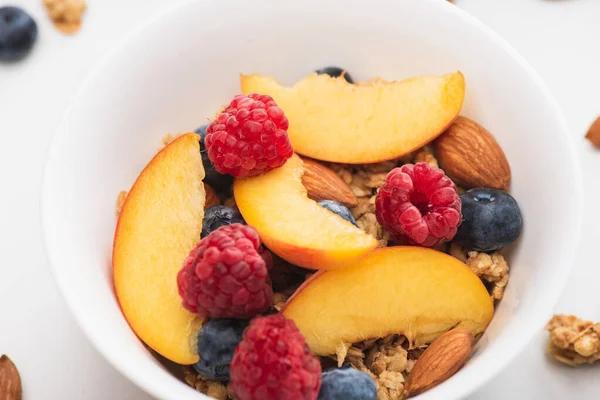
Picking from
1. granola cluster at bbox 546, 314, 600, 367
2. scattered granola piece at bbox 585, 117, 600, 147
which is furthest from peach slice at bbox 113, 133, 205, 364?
scattered granola piece at bbox 585, 117, 600, 147

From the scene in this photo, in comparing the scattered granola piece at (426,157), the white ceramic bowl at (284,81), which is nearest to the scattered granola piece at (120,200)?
the white ceramic bowl at (284,81)

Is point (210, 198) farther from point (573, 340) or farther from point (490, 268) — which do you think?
point (573, 340)

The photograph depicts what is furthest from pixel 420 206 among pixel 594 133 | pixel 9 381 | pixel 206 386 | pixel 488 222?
pixel 9 381

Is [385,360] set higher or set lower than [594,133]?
lower

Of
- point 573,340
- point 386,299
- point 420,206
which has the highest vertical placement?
point 420,206

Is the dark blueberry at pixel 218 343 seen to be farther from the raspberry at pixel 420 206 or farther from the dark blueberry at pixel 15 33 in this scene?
the dark blueberry at pixel 15 33

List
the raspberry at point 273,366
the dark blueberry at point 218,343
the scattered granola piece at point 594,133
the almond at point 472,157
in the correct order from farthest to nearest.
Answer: the scattered granola piece at point 594,133 → the almond at point 472,157 → the dark blueberry at point 218,343 → the raspberry at point 273,366

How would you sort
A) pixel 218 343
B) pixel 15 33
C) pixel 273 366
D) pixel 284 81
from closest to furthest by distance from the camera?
pixel 273 366 < pixel 218 343 < pixel 284 81 < pixel 15 33
